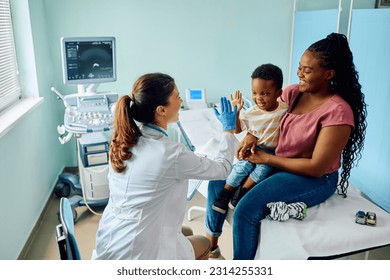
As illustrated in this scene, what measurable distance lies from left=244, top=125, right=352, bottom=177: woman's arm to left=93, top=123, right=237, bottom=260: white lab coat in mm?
353

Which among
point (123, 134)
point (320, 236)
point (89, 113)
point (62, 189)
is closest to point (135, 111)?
point (123, 134)

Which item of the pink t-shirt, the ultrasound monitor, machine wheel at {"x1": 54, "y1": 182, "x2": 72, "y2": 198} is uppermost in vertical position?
the ultrasound monitor

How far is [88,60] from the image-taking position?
103 inches

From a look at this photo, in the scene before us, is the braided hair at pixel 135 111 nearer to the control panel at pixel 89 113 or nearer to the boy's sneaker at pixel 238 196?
the boy's sneaker at pixel 238 196

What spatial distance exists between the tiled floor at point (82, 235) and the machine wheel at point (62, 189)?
53mm

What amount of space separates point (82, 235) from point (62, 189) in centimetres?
59

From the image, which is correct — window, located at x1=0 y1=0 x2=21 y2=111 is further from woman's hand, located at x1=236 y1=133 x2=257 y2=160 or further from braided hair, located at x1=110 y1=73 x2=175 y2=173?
woman's hand, located at x1=236 y1=133 x2=257 y2=160

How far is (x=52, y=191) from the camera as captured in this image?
3035 mm

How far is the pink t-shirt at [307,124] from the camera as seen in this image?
1540mm

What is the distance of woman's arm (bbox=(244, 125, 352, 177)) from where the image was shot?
1535 millimetres

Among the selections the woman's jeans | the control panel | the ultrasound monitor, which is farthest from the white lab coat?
the ultrasound monitor

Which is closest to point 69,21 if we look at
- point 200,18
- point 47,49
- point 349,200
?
point 47,49

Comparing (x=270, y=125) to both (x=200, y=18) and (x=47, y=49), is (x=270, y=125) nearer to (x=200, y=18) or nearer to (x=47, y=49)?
(x=200, y=18)
